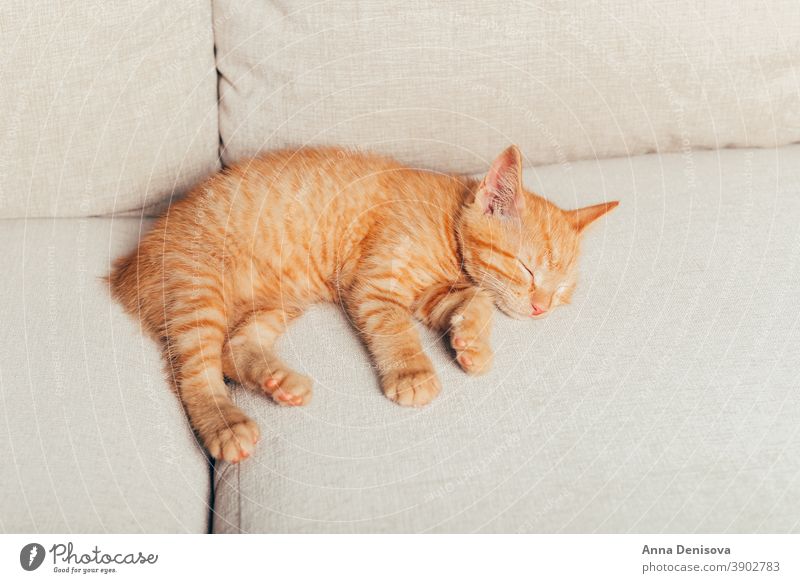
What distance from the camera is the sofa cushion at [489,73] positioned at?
1874 millimetres

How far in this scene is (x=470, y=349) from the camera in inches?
60.5

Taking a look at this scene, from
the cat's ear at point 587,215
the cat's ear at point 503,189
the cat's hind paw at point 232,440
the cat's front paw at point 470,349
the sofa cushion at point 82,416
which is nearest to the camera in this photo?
the sofa cushion at point 82,416

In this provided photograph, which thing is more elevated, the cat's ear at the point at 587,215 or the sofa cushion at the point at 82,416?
the cat's ear at the point at 587,215

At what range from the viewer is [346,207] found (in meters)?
1.83

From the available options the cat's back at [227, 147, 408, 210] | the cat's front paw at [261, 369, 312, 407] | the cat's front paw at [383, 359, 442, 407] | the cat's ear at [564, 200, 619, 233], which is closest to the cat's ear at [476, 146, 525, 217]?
the cat's ear at [564, 200, 619, 233]

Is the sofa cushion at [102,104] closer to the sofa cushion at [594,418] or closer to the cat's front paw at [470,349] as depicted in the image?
the sofa cushion at [594,418]

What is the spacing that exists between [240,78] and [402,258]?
712 millimetres

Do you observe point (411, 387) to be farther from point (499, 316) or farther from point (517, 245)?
point (517, 245)

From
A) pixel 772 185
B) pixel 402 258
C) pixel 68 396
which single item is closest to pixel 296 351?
pixel 402 258

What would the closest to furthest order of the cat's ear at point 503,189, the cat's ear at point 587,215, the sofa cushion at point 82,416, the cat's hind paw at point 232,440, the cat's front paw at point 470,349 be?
the sofa cushion at point 82,416
the cat's hind paw at point 232,440
the cat's front paw at point 470,349
the cat's ear at point 503,189
the cat's ear at point 587,215

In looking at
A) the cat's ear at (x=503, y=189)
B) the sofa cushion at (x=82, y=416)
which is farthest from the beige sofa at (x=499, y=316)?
the cat's ear at (x=503, y=189)

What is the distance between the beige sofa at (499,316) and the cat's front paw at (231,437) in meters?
0.03
